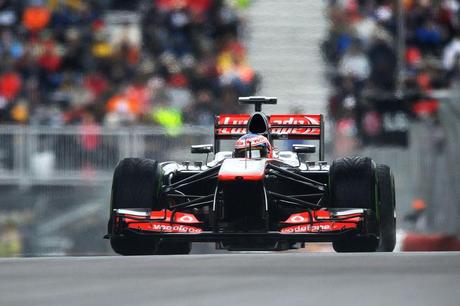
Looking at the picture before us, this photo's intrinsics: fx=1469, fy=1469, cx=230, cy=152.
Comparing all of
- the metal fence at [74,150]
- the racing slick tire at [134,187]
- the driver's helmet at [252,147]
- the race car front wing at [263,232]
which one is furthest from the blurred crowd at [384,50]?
the race car front wing at [263,232]

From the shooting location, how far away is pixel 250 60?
70.8ft

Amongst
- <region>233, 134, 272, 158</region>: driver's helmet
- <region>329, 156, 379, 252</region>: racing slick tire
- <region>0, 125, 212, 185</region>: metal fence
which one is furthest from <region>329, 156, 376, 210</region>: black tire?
<region>0, 125, 212, 185</region>: metal fence

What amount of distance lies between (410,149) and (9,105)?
6.32 metres

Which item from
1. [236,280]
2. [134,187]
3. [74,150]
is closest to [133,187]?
[134,187]

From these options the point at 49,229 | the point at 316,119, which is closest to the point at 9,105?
the point at 49,229

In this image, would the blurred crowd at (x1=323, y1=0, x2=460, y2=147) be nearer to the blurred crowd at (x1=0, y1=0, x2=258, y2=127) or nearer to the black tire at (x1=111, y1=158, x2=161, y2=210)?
the blurred crowd at (x1=0, y1=0, x2=258, y2=127)

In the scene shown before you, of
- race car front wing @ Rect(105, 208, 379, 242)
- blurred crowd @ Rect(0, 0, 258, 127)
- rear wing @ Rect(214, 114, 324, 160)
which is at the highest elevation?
blurred crowd @ Rect(0, 0, 258, 127)

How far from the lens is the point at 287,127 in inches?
529

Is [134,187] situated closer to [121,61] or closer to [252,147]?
[252,147]

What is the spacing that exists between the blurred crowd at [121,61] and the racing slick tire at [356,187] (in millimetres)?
8923

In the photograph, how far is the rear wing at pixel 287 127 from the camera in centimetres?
1340

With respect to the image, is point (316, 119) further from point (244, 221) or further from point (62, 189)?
point (62, 189)

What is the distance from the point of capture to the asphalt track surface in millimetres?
7363

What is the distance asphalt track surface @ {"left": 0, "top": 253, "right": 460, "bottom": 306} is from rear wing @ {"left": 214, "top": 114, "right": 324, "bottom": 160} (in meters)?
3.01
